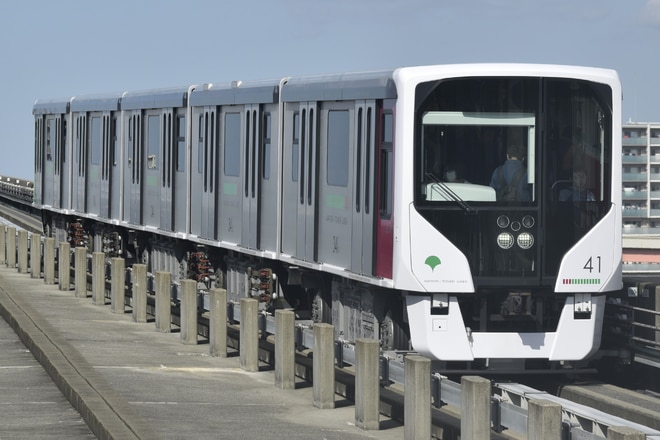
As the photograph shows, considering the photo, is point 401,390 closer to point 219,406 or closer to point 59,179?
point 219,406

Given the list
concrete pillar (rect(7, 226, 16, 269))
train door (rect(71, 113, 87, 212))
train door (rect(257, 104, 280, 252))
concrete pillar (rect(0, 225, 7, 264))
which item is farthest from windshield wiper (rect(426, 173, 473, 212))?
train door (rect(71, 113, 87, 212))

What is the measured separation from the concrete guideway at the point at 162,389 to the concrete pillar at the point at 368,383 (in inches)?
4.8

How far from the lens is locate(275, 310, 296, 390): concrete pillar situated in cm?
1555

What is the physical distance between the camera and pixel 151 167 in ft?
93.5

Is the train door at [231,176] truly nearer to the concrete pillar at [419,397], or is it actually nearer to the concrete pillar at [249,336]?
the concrete pillar at [249,336]

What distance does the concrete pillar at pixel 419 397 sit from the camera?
487 inches

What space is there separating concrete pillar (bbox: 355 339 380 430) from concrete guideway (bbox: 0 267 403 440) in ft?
0.40

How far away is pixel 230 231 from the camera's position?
2352cm

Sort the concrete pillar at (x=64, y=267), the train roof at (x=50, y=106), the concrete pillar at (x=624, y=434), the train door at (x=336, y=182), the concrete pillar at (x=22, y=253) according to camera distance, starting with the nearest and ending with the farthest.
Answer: the concrete pillar at (x=624, y=434)
the train door at (x=336, y=182)
the concrete pillar at (x=64, y=267)
the concrete pillar at (x=22, y=253)
the train roof at (x=50, y=106)

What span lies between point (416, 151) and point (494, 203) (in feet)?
2.97

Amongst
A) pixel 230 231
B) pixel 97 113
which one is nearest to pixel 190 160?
pixel 230 231

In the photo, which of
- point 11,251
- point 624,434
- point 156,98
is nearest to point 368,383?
point 624,434

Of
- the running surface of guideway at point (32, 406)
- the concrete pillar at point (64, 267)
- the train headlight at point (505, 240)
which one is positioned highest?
the train headlight at point (505, 240)

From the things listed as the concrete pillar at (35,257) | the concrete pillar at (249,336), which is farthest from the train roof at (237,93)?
the concrete pillar at (35,257)
